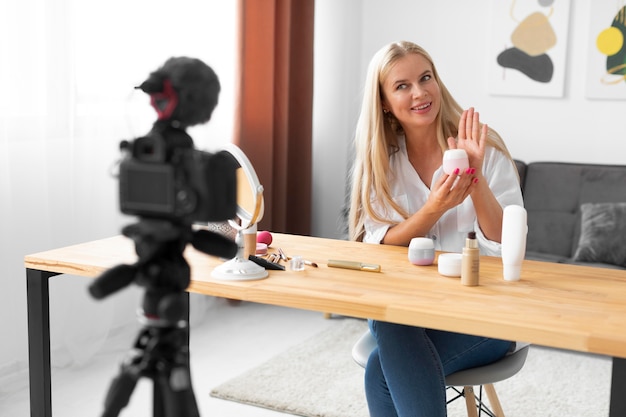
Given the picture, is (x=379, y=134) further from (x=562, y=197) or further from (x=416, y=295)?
(x=562, y=197)

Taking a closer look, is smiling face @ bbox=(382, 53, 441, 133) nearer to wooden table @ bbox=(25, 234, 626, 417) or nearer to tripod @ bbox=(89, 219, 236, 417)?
wooden table @ bbox=(25, 234, 626, 417)

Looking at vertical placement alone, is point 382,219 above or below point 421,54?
below

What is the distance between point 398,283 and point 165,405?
2.92ft

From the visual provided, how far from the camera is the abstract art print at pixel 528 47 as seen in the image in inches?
168

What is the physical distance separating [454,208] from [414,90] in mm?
348

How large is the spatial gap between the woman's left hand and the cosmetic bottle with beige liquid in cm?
34

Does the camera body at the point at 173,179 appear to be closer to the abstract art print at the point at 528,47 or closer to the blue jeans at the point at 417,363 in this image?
the blue jeans at the point at 417,363

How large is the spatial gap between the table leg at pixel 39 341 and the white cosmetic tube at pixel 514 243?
111cm

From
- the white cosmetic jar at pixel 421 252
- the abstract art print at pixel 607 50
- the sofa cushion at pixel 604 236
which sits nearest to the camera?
the white cosmetic jar at pixel 421 252

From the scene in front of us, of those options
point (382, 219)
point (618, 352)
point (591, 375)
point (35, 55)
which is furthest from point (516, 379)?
point (35, 55)

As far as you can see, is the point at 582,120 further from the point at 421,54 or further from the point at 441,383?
the point at 441,383

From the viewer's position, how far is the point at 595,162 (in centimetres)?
427

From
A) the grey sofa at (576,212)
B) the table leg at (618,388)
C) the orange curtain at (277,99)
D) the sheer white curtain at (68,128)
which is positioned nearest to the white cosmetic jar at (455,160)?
the table leg at (618,388)

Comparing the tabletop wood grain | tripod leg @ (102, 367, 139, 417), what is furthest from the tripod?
the tabletop wood grain
